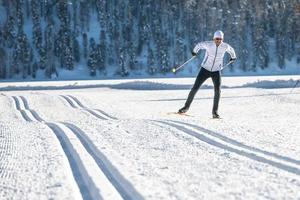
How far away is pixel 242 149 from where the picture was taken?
20.6 feet

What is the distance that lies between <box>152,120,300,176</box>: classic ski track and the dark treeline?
2249 inches

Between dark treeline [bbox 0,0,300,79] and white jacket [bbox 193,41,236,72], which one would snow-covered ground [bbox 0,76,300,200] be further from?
dark treeline [bbox 0,0,300,79]

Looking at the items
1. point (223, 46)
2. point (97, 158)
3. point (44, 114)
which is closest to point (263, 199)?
point (97, 158)

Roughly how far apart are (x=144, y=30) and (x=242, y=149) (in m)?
64.2

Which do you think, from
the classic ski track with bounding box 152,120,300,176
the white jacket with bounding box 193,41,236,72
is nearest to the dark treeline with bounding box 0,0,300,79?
the white jacket with bounding box 193,41,236,72

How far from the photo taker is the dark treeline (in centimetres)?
6619

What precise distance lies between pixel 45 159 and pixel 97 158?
0.59m

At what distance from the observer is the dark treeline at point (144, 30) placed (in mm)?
66188

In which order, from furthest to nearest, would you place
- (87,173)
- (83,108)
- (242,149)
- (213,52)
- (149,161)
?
(83,108), (213,52), (242,149), (149,161), (87,173)

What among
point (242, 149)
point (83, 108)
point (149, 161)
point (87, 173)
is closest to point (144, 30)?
point (83, 108)

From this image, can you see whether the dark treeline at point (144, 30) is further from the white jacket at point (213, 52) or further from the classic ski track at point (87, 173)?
the classic ski track at point (87, 173)

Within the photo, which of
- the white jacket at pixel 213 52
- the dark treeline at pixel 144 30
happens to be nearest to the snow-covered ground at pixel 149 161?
the white jacket at pixel 213 52

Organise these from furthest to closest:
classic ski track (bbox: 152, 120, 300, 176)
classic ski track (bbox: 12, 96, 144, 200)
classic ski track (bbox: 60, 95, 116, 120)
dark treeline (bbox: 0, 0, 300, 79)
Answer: dark treeline (bbox: 0, 0, 300, 79), classic ski track (bbox: 60, 95, 116, 120), classic ski track (bbox: 152, 120, 300, 176), classic ski track (bbox: 12, 96, 144, 200)

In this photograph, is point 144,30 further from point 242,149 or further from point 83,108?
point 242,149
